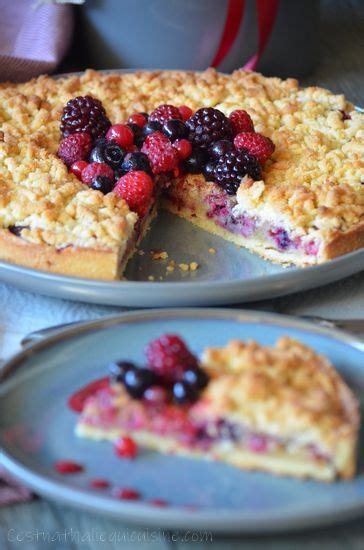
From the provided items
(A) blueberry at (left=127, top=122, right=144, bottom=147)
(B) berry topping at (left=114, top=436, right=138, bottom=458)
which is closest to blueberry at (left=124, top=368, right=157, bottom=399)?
(B) berry topping at (left=114, top=436, right=138, bottom=458)

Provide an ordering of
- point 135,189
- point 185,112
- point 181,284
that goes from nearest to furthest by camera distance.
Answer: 1. point 181,284
2. point 135,189
3. point 185,112

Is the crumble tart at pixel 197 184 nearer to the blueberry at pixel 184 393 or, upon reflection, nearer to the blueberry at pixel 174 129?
the blueberry at pixel 174 129

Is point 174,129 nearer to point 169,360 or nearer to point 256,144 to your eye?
point 256,144

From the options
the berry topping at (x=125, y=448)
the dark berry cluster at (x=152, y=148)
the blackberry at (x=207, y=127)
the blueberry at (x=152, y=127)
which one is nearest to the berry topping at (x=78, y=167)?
the dark berry cluster at (x=152, y=148)

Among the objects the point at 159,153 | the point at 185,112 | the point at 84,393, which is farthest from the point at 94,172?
the point at 84,393

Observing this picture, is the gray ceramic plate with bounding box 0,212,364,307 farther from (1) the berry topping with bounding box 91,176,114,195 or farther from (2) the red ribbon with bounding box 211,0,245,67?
(2) the red ribbon with bounding box 211,0,245,67

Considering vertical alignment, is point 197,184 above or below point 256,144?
below
